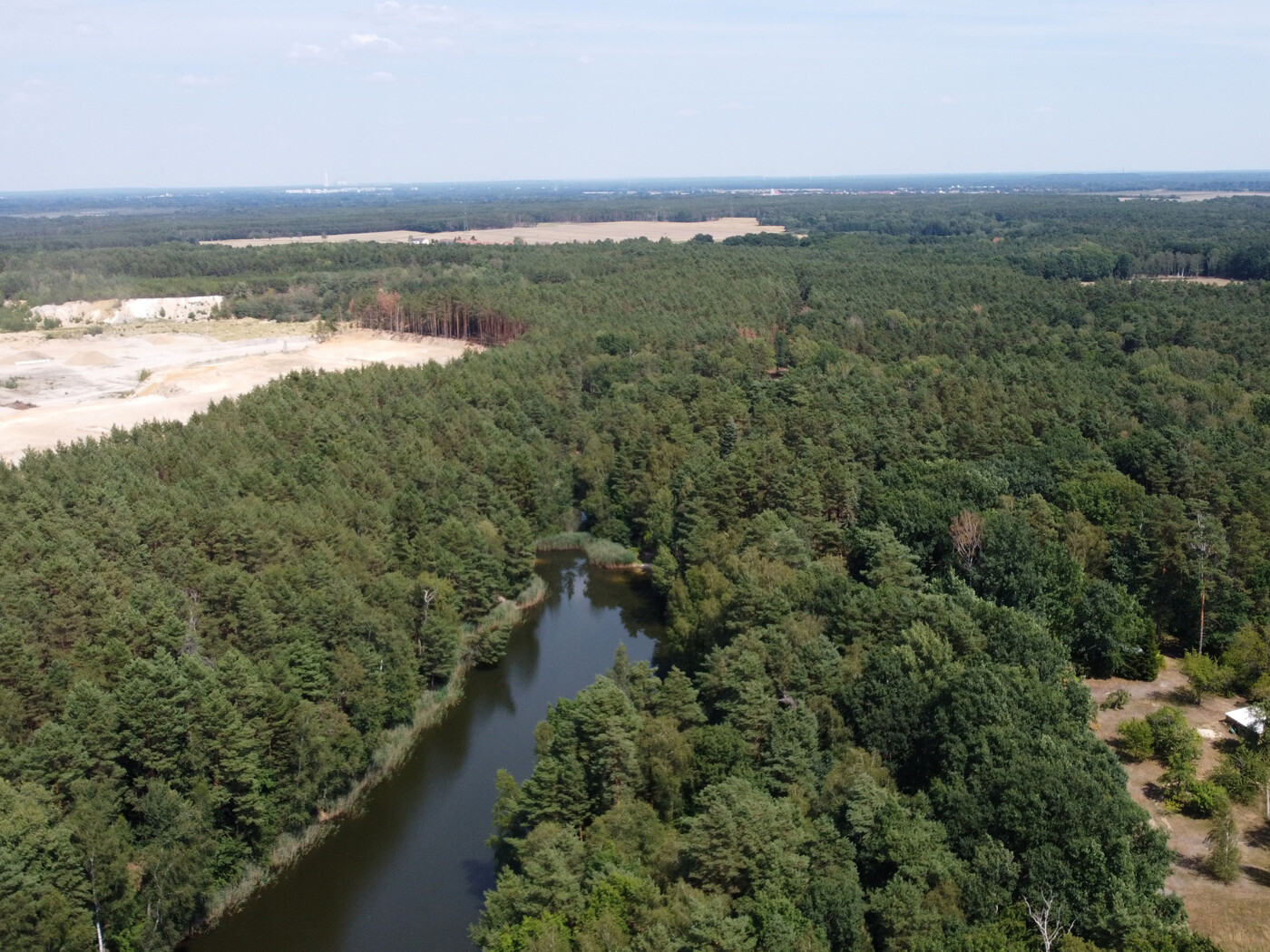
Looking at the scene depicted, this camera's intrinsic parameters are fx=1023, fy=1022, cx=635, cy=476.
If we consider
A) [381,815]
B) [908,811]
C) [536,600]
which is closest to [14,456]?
[536,600]

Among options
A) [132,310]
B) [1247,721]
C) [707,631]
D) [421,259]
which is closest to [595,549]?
[707,631]

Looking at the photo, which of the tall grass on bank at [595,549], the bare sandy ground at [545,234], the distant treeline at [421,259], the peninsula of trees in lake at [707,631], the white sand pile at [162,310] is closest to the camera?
the peninsula of trees in lake at [707,631]

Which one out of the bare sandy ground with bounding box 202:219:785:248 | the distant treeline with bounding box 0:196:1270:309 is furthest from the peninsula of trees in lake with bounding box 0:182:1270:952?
the bare sandy ground with bounding box 202:219:785:248

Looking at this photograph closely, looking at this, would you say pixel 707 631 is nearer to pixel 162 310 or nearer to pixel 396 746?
pixel 396 746

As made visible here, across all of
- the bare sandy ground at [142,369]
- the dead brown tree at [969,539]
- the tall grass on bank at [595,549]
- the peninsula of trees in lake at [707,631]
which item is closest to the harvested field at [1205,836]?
the peninsula of trees in lake at [707,631]

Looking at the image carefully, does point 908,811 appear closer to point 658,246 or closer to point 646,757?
point 646,757

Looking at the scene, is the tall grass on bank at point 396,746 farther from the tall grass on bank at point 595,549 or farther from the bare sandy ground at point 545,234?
the bare sandy ground at point 545,234

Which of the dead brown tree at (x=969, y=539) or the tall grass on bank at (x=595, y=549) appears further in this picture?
the tall grass on bank at (x=595, y=549)
